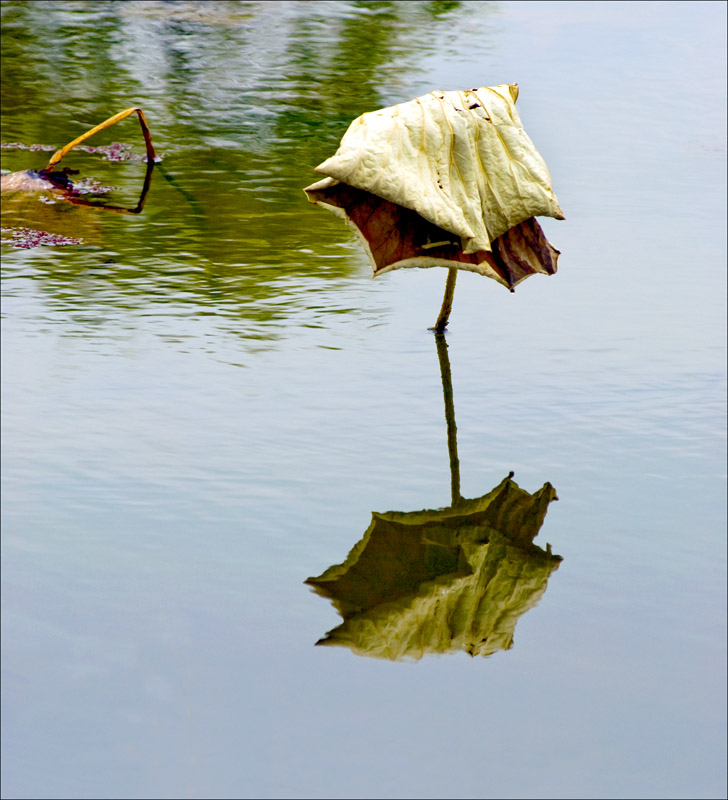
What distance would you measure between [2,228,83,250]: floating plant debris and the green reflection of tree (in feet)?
0.14

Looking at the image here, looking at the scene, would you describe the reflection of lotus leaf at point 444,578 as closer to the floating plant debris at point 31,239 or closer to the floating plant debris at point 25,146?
the floating plant debris at point 31,239

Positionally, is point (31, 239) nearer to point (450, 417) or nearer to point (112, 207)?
point (112, 207)

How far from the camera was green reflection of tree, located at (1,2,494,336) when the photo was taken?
2.04 metres

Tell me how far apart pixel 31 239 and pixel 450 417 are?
98cm

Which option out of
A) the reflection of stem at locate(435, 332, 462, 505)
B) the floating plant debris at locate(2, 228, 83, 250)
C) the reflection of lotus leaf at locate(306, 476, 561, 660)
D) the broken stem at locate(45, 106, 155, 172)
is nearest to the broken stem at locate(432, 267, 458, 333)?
the reflection of stem at locate(435, 332, 462, 505)

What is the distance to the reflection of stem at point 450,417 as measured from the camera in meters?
1.45

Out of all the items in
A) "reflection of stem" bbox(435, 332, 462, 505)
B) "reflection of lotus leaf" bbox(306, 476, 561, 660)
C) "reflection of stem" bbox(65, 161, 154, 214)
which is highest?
"reflection of lotus leaf" bbox(306, 476, 561, 660)

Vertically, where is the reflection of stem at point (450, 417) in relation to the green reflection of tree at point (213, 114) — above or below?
above

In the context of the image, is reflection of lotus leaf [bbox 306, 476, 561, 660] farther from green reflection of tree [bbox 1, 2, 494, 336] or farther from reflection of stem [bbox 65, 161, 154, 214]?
reflection of stem [bbox 65, 161, 154, 214]

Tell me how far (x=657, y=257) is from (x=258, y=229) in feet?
2.59

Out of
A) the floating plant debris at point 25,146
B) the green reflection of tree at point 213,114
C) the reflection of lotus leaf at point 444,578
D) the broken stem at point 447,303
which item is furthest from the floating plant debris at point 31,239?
the reflection of lotus leaf at point 444,578

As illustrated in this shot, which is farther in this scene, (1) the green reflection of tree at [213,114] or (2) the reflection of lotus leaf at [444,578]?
(1) the green reflection of tree at [213,114]

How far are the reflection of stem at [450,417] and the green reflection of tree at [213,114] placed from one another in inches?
10.9

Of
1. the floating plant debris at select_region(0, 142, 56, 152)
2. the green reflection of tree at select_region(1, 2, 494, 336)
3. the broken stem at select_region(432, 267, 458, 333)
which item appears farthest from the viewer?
the floating plant debris at select_region(0, 142, 56, 152)
